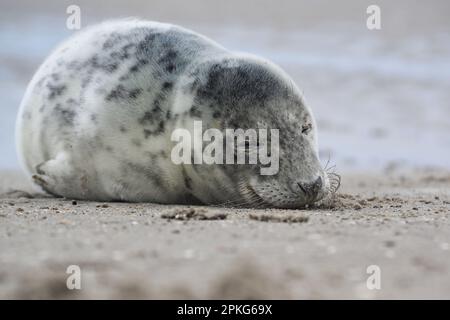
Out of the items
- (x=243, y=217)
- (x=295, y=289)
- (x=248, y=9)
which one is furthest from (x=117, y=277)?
(x=248, y=9)

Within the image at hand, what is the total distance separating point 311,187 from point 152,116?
3.30 feet

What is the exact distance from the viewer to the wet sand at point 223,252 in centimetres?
231

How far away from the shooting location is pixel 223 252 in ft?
8.93

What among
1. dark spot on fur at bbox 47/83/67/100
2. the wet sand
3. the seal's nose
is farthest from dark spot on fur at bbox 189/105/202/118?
dark spot on fur at bbox 47/83/67/100

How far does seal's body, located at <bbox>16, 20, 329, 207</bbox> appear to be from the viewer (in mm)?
4008

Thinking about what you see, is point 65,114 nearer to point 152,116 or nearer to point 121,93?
point 121,93

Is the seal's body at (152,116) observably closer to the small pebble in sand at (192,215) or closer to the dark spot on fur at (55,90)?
the dark spot on fur at (55,90)

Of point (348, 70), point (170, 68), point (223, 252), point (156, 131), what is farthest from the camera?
point (348, 70)

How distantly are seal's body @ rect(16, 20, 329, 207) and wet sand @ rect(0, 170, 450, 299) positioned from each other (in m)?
0.22

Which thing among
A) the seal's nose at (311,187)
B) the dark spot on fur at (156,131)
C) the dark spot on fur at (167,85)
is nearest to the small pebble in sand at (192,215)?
the seal's nose at (311,187)

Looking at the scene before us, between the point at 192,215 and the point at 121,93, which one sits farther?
the point at 121,93

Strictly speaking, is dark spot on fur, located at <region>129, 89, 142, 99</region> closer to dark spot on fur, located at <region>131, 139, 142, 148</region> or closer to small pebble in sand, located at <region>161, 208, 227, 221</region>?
dark spot on fur, located at <region>131, 139, 142, 148</region>

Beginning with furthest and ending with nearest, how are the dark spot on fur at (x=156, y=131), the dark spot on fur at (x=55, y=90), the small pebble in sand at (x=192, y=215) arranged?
the dark spot on fur at (x=55, y=90) < the dark spot on fur at (x=156, y=131) < the small pebble in sand at (x=192, y=215)

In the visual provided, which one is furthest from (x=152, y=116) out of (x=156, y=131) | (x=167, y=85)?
(x=167, y=85)
